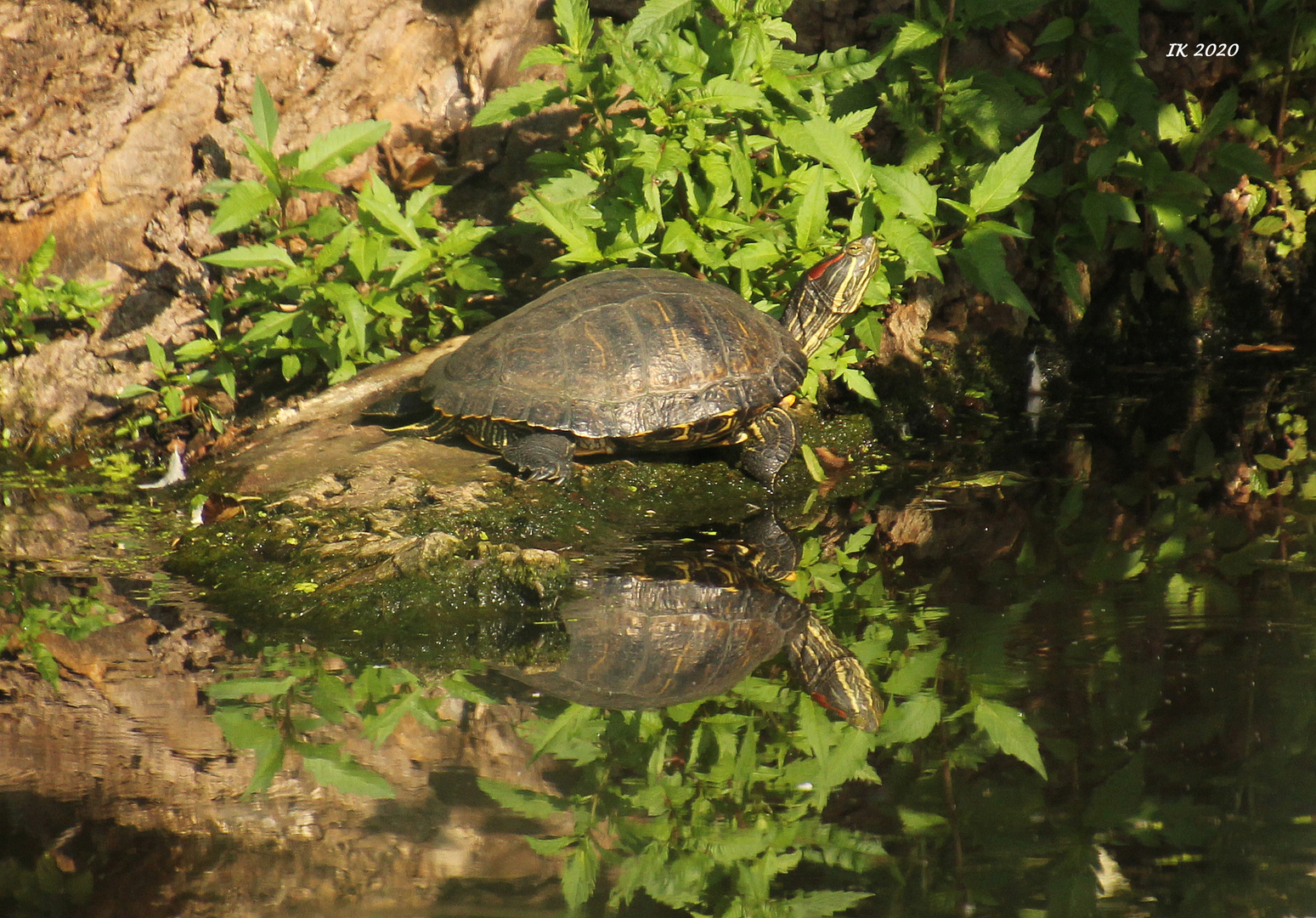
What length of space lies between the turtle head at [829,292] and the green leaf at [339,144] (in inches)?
100

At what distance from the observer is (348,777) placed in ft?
8.42

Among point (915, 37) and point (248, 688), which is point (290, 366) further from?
point (915, 37)

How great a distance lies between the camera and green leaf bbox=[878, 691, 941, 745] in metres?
2.69

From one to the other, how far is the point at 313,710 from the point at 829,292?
3.31 m

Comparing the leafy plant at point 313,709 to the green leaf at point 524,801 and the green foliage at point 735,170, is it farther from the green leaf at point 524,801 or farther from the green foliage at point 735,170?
the green foliage at point 735,170

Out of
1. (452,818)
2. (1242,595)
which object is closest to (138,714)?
(452,818)

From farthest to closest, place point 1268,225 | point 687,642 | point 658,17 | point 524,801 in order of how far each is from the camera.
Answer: point 1268,225
point 658,17
point 687,642
point 524,801

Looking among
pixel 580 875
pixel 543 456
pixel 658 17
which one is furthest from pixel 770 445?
pixel 580 875

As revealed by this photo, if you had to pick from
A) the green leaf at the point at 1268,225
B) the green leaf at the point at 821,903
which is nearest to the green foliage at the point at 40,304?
the green leaf at the point at 821,903

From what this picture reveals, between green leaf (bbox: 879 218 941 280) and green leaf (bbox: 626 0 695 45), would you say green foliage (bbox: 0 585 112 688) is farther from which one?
green leaf (bbox: 879 218 941 280)

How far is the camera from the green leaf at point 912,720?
8.81ft

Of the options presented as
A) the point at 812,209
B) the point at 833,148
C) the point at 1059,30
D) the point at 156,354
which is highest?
the point at 1059,30

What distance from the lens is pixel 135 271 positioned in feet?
21.7

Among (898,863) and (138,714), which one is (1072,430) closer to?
(898,863)
